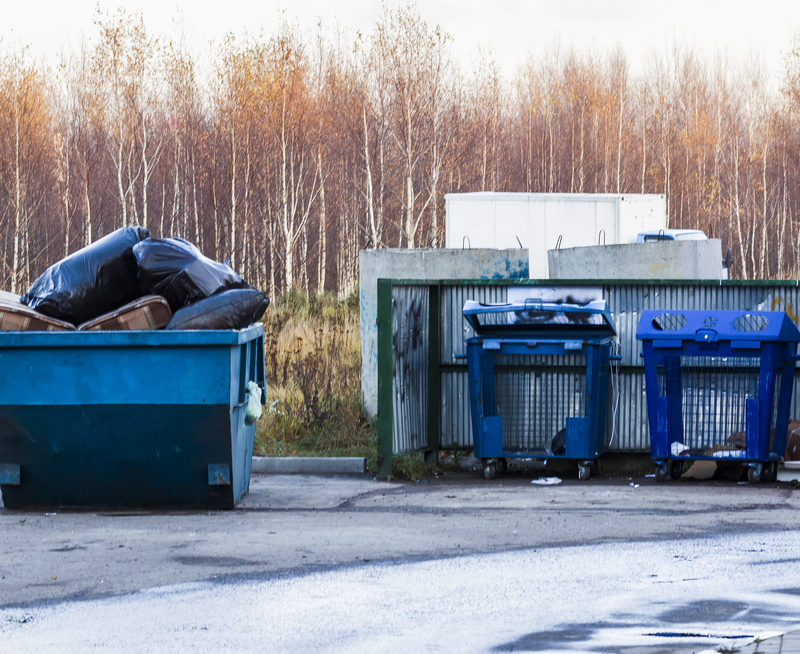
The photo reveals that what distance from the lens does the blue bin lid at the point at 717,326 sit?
30.2 ft

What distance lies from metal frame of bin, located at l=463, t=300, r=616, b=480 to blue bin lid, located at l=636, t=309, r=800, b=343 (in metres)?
0.43

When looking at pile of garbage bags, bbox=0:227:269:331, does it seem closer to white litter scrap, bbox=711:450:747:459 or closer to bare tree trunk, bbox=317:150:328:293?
white litter scrap, bbox=711:450:747:459

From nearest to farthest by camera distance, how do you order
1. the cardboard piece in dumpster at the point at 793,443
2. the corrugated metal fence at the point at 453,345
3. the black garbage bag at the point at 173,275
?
1. the black garbage bag at the point at 173,275
2. the cardboard piece in dumpster at the point at 793,443
3. the corrugated metal fence at the point at 453,345

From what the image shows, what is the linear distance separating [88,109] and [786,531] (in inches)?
1519

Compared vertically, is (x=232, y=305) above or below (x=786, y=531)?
above

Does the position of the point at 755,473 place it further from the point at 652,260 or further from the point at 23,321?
the point at 23,321

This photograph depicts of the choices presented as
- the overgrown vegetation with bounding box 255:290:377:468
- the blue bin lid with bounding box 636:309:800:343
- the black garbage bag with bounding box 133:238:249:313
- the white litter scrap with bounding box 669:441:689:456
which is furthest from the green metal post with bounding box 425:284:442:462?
the black garbage bag with bounding box 133:238:249:313

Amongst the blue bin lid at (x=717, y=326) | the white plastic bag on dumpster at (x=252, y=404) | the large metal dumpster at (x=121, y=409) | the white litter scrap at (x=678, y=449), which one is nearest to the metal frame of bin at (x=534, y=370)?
the blue bin lid at (x=717, y=326)

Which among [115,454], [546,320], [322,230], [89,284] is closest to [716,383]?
[546,320]

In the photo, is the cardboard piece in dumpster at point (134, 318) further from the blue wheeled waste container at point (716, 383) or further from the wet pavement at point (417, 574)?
the blue wheeled waste container at point (716, 383)

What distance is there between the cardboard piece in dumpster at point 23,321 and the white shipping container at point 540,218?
17413mm

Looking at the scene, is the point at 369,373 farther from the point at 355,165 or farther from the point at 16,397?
the point at 355,165

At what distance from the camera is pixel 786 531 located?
706 cm

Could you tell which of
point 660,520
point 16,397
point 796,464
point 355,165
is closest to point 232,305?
point 16,397
